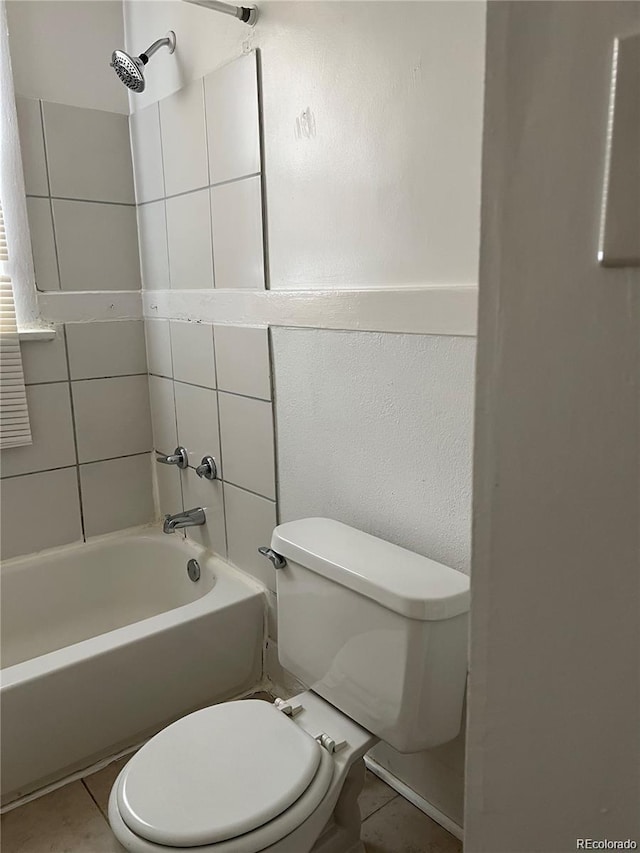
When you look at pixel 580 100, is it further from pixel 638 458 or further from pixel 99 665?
pixel 99 665

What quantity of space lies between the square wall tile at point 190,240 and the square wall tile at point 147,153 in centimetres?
12

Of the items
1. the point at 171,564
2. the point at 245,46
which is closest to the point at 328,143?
the point at 245,46

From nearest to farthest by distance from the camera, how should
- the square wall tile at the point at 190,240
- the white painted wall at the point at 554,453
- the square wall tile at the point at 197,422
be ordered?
the white painted wall at the point at 554,453
the square wall tile at the point at 190,240
the square wall tile at the point at 197,422

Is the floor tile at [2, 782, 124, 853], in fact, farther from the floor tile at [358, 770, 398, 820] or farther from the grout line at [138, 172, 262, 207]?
the grout line at [138, 172, 262, 207]

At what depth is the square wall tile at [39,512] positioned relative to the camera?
6.84 feet

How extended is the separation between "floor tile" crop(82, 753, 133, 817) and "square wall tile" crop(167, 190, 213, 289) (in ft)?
4.44

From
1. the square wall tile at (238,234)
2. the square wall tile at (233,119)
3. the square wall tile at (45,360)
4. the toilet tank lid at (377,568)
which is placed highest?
the square wall tile at (233,119)

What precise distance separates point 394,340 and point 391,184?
1.03ft

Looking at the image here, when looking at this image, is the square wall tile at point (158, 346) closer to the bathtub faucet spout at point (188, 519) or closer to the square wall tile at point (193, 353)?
the square wall tile at point (193, 353)

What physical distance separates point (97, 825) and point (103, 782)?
133 mm

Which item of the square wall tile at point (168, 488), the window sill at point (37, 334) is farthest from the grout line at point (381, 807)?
the window sill at point (37, 334)

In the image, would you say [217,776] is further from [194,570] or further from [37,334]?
[37,334]

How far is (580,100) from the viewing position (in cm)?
34

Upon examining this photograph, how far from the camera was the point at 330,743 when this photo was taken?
1276mm
